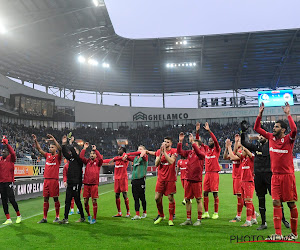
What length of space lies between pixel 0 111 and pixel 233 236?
1441 inches

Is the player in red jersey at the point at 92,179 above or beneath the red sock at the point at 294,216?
above

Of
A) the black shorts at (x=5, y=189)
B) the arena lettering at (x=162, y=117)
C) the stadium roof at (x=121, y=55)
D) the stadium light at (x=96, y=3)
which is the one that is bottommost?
the black shorts at (x=5, y=189)

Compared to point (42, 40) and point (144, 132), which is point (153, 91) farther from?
point (42, 40)

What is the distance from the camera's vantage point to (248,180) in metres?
8.90

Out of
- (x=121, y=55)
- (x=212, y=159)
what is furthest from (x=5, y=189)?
(x=121, y=55)

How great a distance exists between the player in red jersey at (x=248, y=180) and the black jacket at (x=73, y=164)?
14.6 feet

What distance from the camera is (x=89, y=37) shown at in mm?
39344

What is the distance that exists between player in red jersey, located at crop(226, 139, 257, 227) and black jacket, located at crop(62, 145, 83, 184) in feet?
14.6

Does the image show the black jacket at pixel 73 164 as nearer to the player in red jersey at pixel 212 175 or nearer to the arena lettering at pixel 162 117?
the player in red jersey at pixel 212 175

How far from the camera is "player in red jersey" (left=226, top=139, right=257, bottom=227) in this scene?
8727mm

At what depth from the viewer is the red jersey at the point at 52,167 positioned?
10.1 m

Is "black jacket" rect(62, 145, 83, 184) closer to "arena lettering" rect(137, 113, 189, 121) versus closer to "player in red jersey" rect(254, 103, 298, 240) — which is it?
"player in red jersey" rect(254, 103, 298, 240)

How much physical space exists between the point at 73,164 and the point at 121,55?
39.4 m

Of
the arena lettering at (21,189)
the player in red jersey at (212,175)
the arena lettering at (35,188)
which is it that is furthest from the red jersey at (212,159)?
the arena lettering at (35,188)
